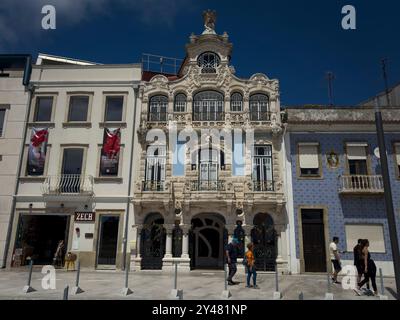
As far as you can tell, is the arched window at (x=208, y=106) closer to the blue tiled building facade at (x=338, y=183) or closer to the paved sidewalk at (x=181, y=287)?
the blue tiled building facade at (x=338, y=183)

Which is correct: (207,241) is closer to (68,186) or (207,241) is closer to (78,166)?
(68,186)

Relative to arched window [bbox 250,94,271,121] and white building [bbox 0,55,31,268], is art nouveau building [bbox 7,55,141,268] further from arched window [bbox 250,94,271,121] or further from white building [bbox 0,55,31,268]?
arched window [bbox 250,94,271,121]

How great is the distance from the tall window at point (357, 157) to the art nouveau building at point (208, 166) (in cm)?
404

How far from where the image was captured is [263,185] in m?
19.2

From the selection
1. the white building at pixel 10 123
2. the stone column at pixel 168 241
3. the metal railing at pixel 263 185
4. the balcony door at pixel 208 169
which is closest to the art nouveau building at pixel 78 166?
the white building at pixel 10 123

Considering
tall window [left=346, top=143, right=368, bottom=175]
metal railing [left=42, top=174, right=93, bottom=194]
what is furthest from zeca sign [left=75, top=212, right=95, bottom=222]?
tall window [left=346, top=143, right=368, bottom=175]

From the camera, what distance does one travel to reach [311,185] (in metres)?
18.8

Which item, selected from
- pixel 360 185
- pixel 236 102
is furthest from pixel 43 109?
pixel 360 185

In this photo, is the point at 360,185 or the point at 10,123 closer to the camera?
the point at 360,185

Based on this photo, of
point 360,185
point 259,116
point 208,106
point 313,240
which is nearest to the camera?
point 313,240

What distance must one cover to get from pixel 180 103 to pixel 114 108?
169 inches

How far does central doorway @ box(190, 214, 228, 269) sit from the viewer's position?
19380 mm

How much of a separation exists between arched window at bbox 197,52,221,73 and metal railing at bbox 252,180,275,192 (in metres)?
8.02
